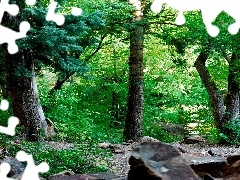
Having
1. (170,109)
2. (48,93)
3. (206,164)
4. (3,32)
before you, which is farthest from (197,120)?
(3,32)

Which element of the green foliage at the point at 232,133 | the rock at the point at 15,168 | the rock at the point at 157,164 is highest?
the green foliage at the point at 232,133

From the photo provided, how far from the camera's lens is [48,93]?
26.8ft

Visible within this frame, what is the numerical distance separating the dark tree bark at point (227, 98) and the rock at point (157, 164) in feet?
13.7

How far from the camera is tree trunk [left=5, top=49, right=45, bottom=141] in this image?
5.33m

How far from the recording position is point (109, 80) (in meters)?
9.45

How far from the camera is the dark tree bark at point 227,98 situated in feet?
23.9

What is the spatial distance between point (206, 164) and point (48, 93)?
16.9 ft

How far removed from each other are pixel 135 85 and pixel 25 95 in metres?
2.03

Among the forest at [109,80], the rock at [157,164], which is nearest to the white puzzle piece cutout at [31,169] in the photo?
the forest at [109,80]

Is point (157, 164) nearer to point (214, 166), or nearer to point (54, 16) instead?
point (214, 166)

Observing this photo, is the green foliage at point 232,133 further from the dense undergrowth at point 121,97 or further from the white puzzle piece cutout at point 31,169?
the white puzzle piece cutout at point 31,169

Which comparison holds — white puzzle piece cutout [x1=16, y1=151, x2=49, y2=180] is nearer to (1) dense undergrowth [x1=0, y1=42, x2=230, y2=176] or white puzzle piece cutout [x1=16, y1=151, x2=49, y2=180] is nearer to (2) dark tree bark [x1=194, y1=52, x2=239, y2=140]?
(1) dense undergrowth [x1=0, y1=42, x2=230, y2=176]

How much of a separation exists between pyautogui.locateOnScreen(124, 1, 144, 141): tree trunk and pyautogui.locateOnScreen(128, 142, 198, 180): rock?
366cm

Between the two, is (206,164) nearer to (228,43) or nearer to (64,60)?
(64,60)
